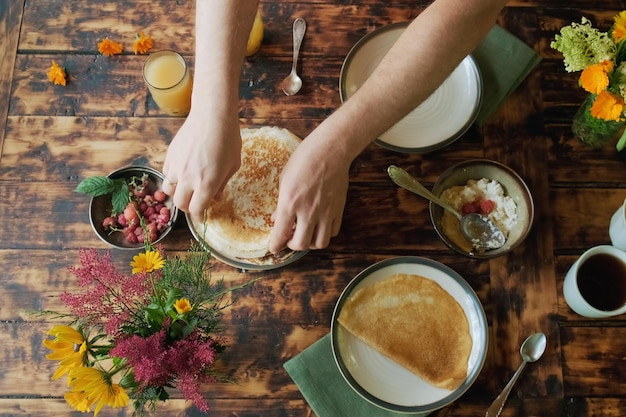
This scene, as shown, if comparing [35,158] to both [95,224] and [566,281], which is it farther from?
[566,281]

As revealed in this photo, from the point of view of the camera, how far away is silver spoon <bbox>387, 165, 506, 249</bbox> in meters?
1.24

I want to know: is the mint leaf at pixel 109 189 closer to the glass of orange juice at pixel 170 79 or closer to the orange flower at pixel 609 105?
the glass of orange juice at pixel 170 79

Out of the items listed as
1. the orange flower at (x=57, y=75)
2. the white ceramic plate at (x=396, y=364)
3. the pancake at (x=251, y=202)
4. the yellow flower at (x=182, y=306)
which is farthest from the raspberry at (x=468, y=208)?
the orange flower at (x=57, y=75)

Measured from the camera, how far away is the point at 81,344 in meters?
0.90

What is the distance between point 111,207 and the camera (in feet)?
4.28

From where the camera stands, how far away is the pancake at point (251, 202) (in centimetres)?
124

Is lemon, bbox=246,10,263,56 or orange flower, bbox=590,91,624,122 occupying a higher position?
orange flower, bbox=590,91,624,122

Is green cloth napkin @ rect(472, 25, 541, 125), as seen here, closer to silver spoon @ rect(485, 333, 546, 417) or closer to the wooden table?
the wooden table

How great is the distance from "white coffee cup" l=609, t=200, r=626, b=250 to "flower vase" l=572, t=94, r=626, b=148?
173mm

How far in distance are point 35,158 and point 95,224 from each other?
259 millimetres

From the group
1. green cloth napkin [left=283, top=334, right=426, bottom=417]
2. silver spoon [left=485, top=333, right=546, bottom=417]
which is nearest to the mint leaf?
green cloth napkin [left=283, top=334, right=426, bottom=417]

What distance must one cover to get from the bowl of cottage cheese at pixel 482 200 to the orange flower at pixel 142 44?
817 mm

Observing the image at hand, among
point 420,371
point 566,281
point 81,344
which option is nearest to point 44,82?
point 81,344

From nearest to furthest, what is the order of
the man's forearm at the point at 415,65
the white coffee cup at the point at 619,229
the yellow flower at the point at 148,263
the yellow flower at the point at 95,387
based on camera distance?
the yellow flower at the point at 95,387
the yellow flower at the point at 148,263
the man's forearm at the point at 415,65
the white coffee cup at the point at 619,229
